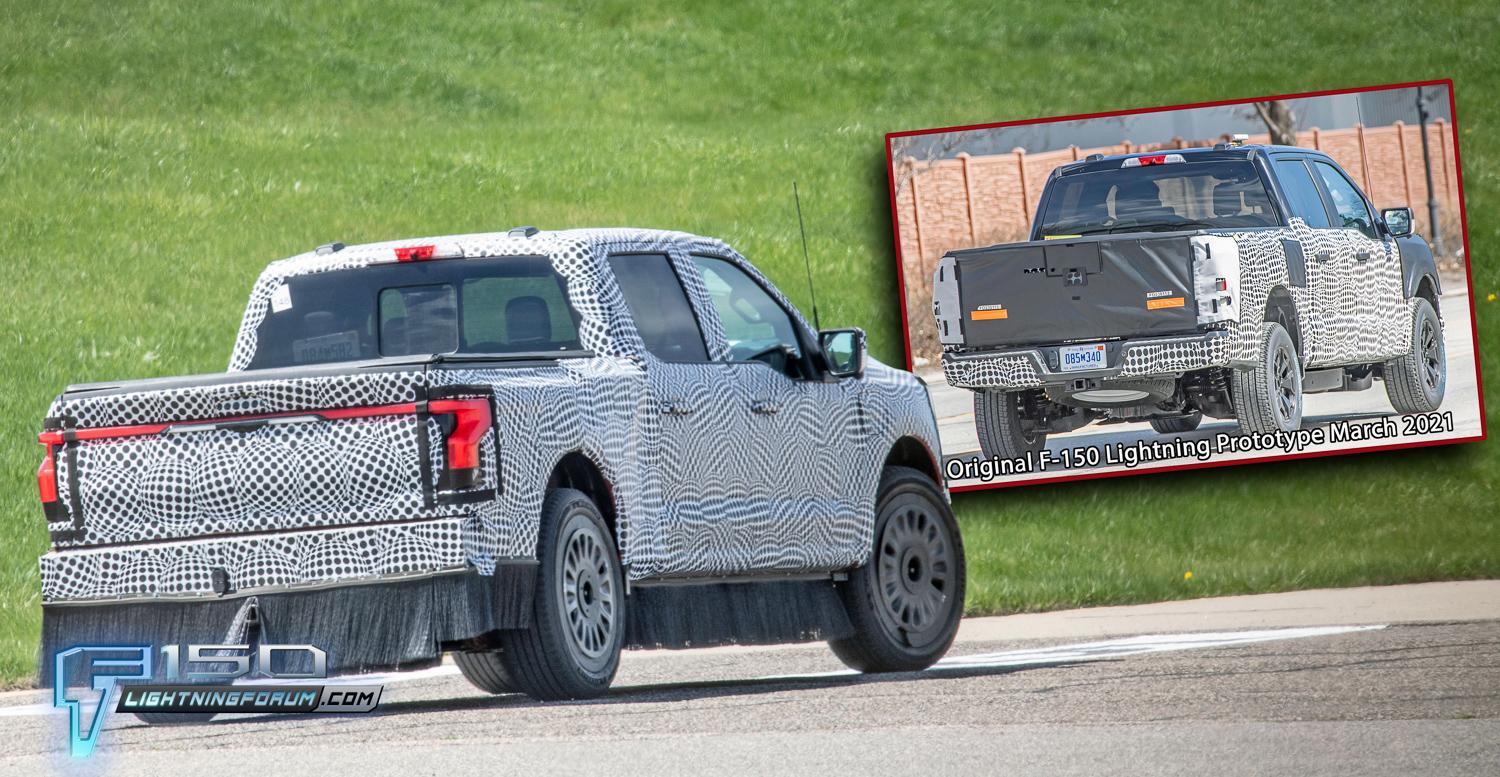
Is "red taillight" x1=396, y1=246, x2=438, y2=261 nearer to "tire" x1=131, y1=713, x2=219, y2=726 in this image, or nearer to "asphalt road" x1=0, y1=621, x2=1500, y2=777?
"asphalt road" x1=0, y1=621, x2=1500, y2=777

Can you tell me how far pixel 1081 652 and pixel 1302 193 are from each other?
5954mm

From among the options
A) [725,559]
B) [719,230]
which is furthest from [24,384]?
[725,559]

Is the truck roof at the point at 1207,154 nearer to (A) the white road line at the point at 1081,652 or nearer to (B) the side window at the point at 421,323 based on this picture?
(A) the white road line at the point at 1081,652

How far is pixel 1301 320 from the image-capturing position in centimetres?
1773

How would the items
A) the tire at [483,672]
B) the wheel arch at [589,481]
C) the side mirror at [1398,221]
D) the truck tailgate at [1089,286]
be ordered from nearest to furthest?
the wheel arch at [589,481] < the tire at [483,672] < the truck tailgate at [1089,286] < the side mirror at [1398,221]

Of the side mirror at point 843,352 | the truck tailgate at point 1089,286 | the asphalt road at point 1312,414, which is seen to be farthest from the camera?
the asphalt road at point 1312,414

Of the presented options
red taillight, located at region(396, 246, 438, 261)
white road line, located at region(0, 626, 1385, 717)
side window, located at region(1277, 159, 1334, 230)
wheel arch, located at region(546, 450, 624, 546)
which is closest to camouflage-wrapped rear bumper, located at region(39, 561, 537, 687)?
wheel arch, located at region(546, 450, 624, 546)

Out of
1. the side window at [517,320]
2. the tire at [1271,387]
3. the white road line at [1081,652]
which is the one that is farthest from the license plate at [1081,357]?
the side window at [517,320]

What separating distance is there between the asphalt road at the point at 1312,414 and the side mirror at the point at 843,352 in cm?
735

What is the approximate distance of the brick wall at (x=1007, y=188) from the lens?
20.2m

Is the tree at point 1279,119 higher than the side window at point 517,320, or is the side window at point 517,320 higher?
the tree at point 1279,119

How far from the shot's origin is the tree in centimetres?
1998

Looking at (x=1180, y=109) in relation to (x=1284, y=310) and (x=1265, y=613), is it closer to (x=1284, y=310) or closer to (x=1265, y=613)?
(x=1284, y=310)

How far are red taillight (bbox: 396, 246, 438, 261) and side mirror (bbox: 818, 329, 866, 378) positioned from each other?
75.7 inches
